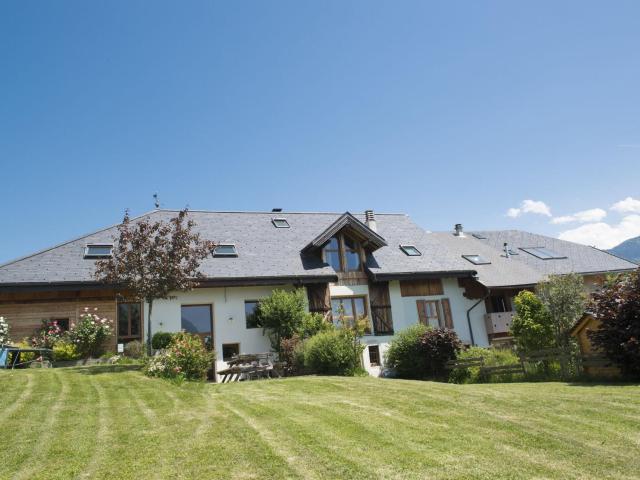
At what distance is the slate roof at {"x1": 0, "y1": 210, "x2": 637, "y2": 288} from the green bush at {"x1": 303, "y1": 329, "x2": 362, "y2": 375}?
4497 mm

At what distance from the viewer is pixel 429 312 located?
23734 millimetres

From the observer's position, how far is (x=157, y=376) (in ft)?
43.9

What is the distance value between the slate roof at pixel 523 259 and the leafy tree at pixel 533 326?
445 centimetres

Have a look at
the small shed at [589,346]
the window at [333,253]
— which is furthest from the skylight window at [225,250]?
the small shed at [589,346]

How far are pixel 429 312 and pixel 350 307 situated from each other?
4199mm

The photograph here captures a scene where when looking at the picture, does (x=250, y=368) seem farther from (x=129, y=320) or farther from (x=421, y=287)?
(x=421, y=287)

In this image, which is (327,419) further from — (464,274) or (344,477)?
(464,274)

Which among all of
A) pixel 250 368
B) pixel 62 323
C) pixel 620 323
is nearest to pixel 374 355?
pixel 250 368

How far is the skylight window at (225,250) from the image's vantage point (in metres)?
21.7

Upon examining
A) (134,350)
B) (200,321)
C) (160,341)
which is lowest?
(134,350)

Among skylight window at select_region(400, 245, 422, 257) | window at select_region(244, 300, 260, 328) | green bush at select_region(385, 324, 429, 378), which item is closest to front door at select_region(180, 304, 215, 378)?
window at select_region(244, 300, 260, 328)

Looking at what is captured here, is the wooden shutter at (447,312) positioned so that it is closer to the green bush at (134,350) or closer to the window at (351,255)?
the window at (351,255)

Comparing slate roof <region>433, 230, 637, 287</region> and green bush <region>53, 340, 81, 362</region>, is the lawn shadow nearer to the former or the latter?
green bush <region>53, 340, 81, 362</region>

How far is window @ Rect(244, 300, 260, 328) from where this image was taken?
2041 centimetres
